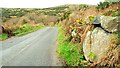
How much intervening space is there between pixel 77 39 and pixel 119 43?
5486mm

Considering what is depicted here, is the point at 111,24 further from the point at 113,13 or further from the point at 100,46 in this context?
the point at 113,13

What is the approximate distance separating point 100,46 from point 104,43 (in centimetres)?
22

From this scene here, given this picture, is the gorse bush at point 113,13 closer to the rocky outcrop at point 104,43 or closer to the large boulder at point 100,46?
the rocky outcrop at point 104,43

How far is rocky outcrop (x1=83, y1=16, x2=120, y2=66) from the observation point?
400 inches

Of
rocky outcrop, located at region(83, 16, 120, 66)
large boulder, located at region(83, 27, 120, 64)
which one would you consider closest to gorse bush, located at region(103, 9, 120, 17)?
rocky outcrop, located at region(83, 16, 120, 66)

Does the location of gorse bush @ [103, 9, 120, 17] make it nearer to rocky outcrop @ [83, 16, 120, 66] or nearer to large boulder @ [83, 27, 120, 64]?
rocky outcrop @ [83, 16, 120, 66]

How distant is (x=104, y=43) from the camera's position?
11.0m

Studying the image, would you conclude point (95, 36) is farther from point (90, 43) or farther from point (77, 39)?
point (77, 39)

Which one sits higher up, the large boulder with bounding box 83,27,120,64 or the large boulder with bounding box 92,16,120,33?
the large boulder with bounding box 92,16,120,33

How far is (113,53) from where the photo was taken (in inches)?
397

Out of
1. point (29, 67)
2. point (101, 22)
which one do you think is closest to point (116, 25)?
point (101, 22)

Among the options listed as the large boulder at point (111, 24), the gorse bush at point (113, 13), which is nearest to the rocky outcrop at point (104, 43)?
the large boulder at point (111, 24)

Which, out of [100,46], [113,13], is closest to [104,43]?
[100,46]

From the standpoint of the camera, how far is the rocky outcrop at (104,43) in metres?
10.2
